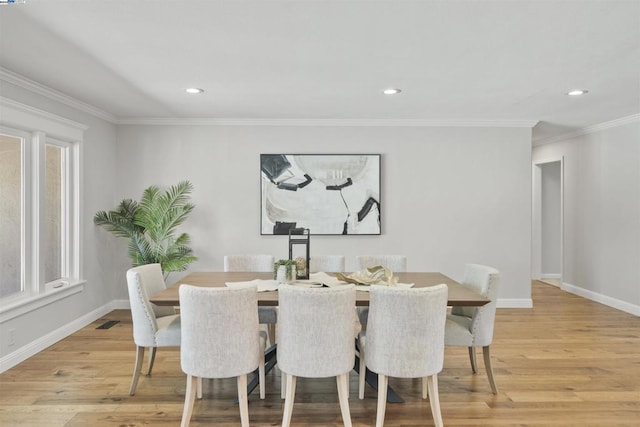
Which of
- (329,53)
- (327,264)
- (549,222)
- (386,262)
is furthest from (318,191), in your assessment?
(549,222)

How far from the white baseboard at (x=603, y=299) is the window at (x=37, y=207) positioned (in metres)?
6.41

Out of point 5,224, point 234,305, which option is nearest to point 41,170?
point 5,224

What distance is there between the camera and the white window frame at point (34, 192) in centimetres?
352

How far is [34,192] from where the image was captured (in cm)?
383

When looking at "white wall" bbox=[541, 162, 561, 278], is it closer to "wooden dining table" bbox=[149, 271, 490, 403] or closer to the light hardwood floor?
the light hardwood floor

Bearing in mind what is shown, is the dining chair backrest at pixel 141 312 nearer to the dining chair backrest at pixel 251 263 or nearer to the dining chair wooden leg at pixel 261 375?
the dining chair wooden leg at pixel 261 375

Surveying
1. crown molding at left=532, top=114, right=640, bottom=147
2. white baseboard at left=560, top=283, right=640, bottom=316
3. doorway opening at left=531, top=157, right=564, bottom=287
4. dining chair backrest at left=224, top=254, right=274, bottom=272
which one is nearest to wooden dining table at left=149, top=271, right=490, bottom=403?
dining chair backrest at left=224, top=254, right=274, bottom=272

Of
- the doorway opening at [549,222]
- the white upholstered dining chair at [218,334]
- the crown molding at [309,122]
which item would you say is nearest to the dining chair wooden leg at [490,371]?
the white upholstered dining chair at [218,334]

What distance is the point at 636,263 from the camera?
5266 millimetres

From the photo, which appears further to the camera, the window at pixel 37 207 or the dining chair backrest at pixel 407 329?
the window at pixel 37 207

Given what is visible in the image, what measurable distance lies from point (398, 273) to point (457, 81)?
1.73m

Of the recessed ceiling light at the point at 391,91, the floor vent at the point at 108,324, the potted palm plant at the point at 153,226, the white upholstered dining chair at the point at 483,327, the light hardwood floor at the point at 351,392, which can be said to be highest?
the recessed ceiling light at the point at 391,91

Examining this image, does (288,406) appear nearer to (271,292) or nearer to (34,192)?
(271,292)

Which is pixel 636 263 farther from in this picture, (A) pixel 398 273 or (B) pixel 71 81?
(B) pixel 71 81
